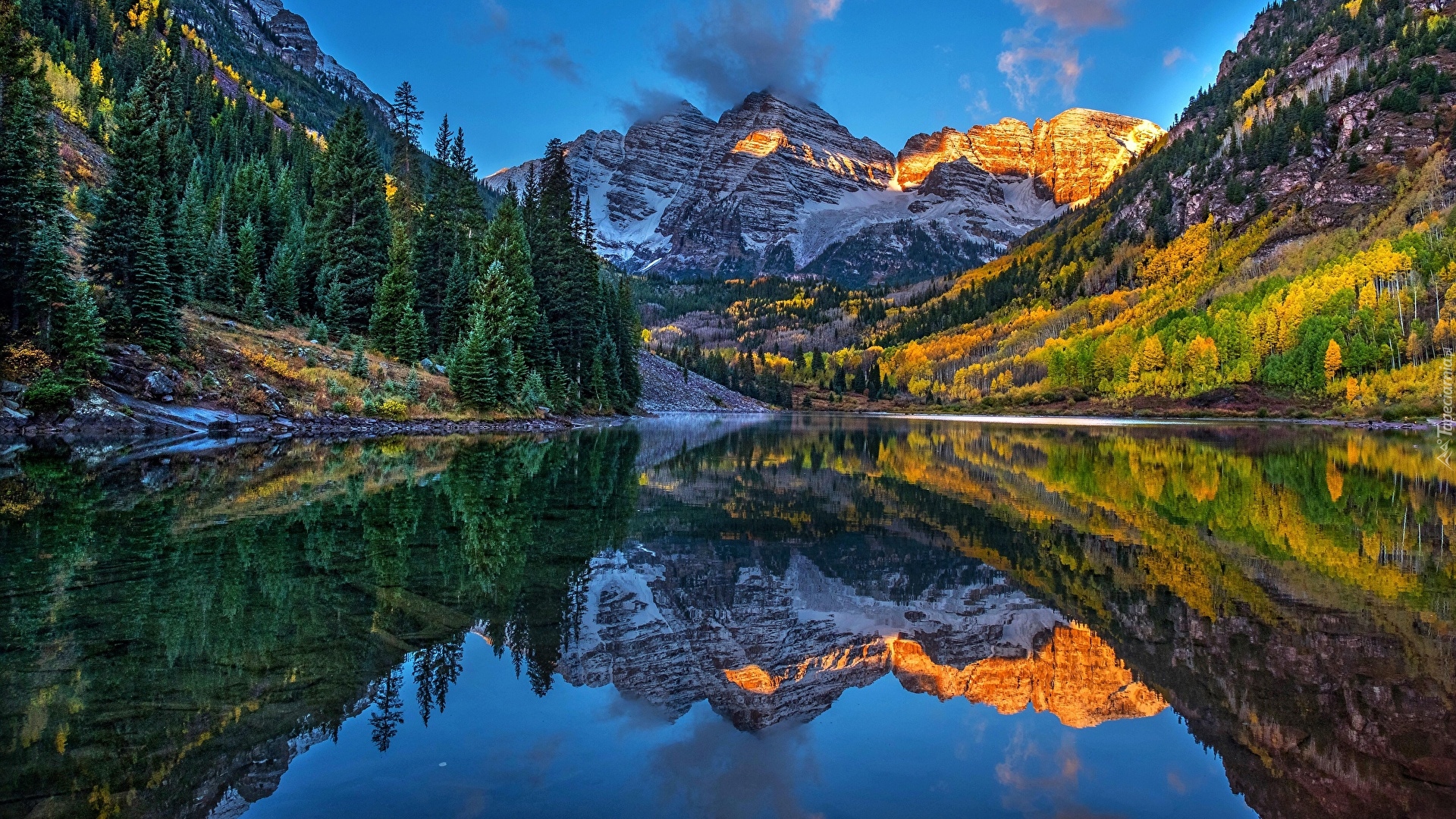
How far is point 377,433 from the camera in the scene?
42.4m

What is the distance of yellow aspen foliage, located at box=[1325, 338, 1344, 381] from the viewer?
87438 millimetres

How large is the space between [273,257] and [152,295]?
76.5 feet

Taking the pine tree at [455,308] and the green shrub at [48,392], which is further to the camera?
the pine tree at [455,308]

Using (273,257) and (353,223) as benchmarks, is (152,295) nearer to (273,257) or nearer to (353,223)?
(353,223)

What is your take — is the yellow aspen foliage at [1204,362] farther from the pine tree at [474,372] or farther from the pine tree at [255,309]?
the pine tree at [255,309]

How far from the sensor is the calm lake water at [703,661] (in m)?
5.72

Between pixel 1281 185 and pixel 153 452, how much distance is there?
189 meters

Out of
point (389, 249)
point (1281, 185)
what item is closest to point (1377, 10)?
point (1281, 185)

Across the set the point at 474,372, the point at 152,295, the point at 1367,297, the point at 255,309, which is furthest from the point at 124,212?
the point at 1367,297

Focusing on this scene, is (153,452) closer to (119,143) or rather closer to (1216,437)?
(119,143)

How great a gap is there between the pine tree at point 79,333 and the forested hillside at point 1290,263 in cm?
10696

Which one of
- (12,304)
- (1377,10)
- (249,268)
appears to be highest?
(1377,10)

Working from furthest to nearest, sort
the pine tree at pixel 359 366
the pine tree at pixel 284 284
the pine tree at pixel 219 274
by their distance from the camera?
the pine tree at pixel 284 284, the pine tree at pixel 219 274, the pine tree at pixel 359 366

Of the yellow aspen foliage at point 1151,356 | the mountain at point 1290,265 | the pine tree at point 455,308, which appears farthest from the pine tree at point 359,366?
the yellow aspen foliage at point 1151,356
